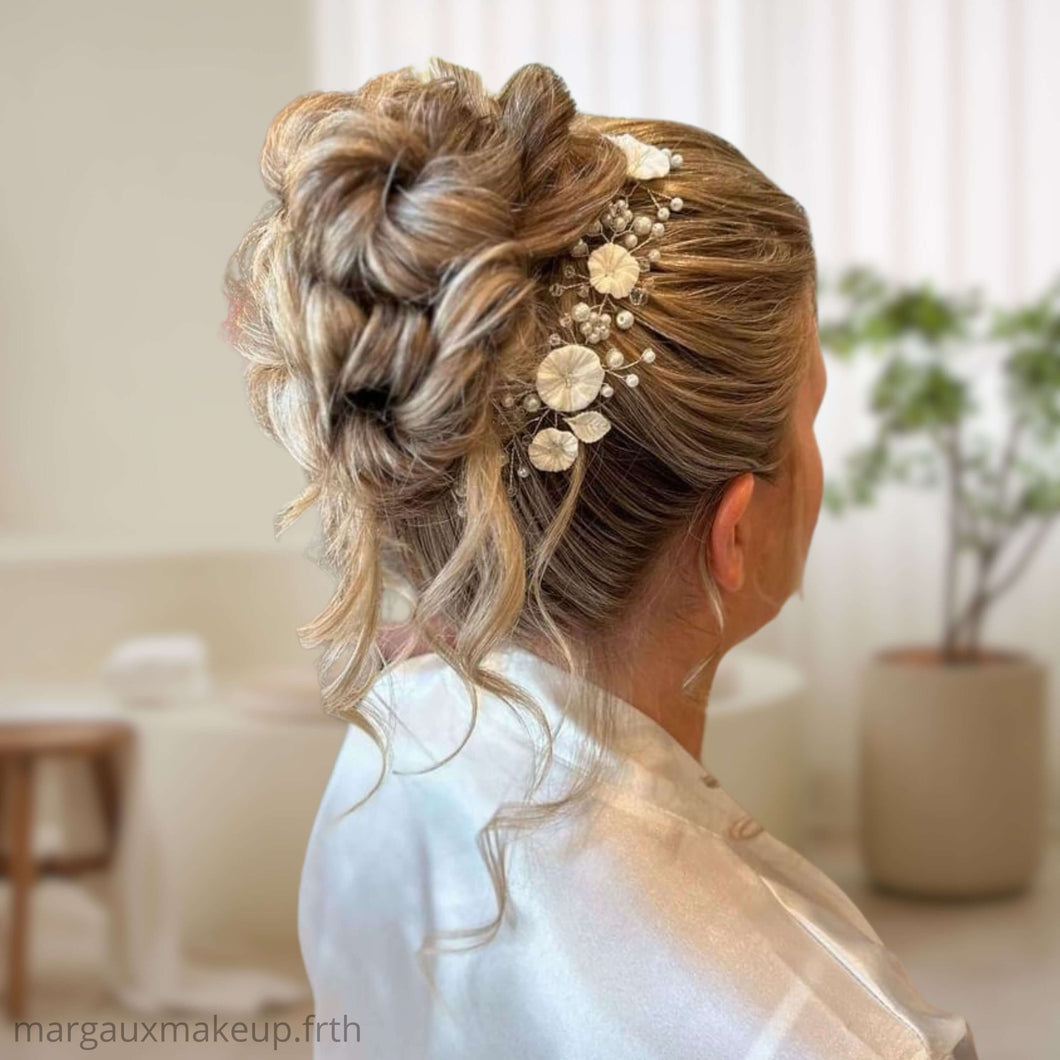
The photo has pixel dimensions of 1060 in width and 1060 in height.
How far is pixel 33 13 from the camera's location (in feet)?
8.48

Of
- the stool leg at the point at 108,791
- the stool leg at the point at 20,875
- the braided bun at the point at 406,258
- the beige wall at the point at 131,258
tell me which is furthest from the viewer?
the beige wall at the point at 131,258

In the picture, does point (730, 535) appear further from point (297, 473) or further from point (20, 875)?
point (297, 473)

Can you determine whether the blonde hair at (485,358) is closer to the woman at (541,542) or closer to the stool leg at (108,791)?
→ the woman at (541,542)

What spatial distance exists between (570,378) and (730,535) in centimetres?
14

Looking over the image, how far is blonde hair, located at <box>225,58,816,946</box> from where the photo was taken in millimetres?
606

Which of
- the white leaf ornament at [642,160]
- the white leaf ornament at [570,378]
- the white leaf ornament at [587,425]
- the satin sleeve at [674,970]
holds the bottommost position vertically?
the satin sleeve at [674,970]

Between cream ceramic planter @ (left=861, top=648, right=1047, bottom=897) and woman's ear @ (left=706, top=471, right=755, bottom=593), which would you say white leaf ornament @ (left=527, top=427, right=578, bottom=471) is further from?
cream ceramic planter @ (left=861, top=648, right=1047, bottom=897)

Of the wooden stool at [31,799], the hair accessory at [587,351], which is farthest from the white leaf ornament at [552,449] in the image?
the wooden stool at [31,799]

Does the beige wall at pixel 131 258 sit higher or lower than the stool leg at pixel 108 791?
higher

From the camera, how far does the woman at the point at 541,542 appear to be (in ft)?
2.00

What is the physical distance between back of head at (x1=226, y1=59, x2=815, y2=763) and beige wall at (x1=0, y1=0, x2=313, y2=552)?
216 centimetres

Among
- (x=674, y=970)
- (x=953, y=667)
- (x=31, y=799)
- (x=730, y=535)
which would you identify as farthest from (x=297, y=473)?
(x=674, y=970)

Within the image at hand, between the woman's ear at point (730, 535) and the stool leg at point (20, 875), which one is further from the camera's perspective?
the stool leg at point (20, 875)

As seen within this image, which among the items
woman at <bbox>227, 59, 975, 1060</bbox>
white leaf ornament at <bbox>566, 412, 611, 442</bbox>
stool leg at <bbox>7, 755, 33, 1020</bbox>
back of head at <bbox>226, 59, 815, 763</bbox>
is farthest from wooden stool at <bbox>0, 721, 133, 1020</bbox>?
white leaf ornament at <bbox>566, 412, 611, 442</bbox>
